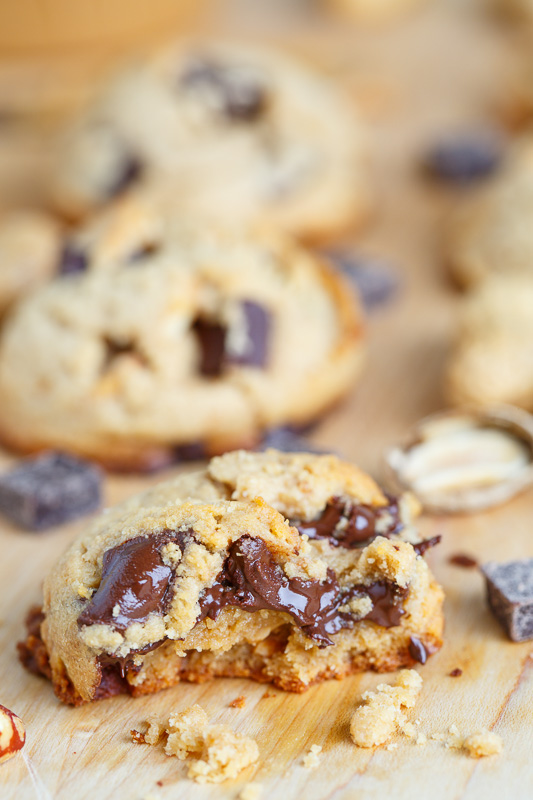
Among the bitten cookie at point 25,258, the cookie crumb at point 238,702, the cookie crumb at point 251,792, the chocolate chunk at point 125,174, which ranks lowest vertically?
the cookie crumb at point 238,702

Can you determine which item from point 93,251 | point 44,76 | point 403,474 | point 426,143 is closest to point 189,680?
point 403,474

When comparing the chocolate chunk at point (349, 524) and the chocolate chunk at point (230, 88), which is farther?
the chocolate chunk at point (230, 88)

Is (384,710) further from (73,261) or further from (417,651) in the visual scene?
(73,261)

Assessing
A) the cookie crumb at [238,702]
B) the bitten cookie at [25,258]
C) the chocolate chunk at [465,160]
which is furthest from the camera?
the chocolate chunk at [465,160]

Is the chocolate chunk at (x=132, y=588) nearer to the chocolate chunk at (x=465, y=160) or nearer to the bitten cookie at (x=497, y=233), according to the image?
the bitten cookie at (x=497, y=233)

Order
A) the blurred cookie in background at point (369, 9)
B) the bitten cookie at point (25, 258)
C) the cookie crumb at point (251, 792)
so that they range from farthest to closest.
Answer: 1. the blurred cookie in background at point (369, 9)
2. the bitten cookie at point (25, 258)
3. the cookie crumb at point (251, 792)

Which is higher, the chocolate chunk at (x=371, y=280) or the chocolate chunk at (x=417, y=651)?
the chocolate chunk at (x=371, y=280)

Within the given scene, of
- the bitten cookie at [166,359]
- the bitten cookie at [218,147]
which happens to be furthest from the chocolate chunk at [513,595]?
the bitten cookie at [218,147]
